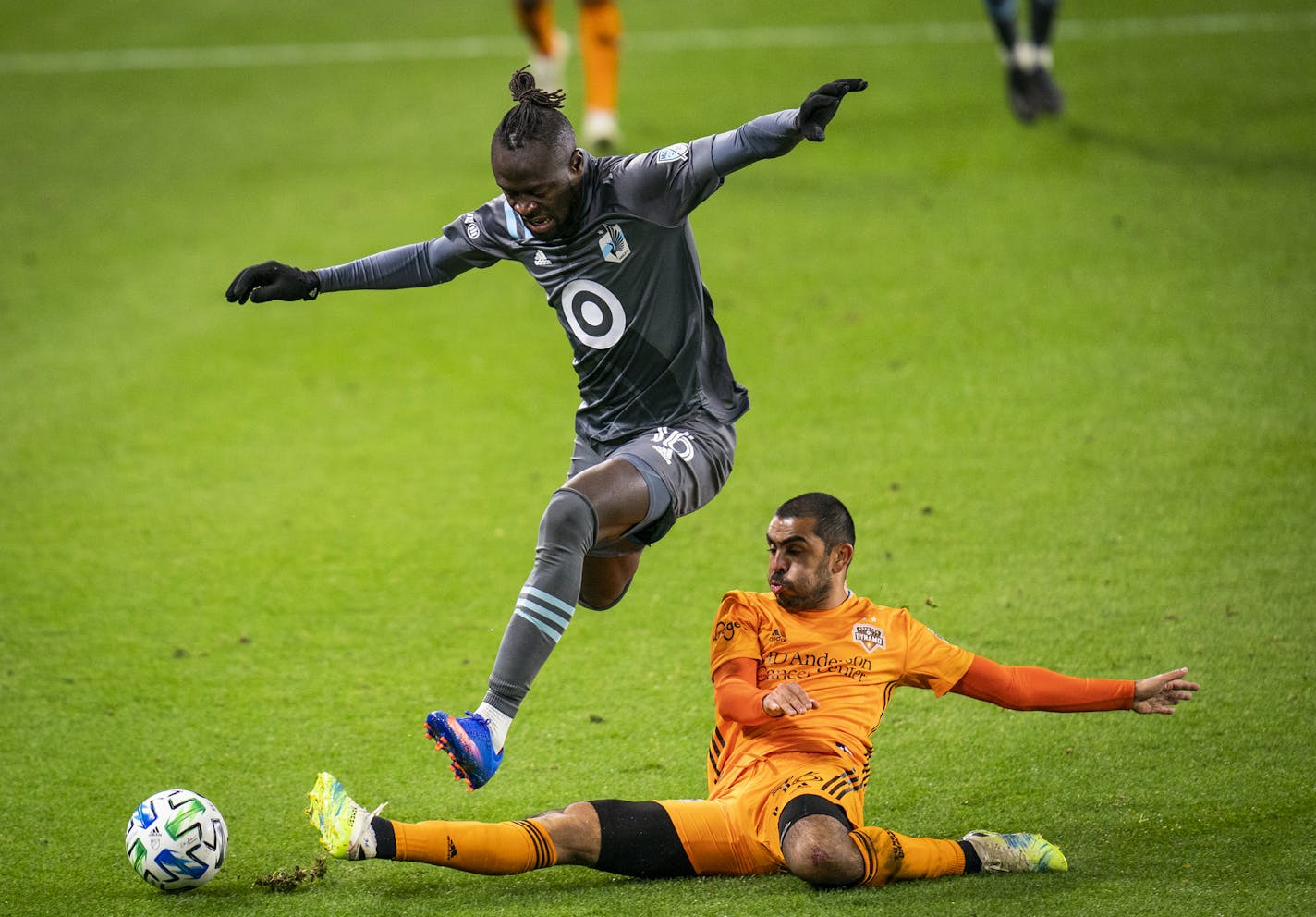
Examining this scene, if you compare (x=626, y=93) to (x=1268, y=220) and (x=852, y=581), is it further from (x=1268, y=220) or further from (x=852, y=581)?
(x=852, y=581)

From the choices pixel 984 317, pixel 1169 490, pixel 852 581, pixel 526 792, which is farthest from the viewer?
pixel 984 317

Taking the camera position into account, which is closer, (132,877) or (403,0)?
(132,877)

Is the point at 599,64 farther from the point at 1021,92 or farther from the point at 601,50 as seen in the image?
the point at 1021,92

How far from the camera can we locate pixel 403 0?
1603 cm

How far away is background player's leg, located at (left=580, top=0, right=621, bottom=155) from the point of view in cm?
1128

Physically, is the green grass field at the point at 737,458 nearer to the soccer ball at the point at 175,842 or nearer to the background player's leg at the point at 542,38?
the soccer ball at the point at 175,842

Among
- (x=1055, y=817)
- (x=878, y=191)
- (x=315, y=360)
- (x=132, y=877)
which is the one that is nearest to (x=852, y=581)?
(x=1055, y=817)

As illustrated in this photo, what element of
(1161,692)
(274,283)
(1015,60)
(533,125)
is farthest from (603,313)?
(1015,60)

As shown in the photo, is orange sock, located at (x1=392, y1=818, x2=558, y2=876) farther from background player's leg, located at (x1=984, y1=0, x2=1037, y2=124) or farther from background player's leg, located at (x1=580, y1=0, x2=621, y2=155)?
background player's leg, located at (x1=984, y1=0, x2=1037, y2=124)

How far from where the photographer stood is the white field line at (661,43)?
13.8 metres

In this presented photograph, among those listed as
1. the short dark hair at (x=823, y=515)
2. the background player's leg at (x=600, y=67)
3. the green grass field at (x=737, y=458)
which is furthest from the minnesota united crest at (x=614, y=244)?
the background player's leg at (x=600, y=67)

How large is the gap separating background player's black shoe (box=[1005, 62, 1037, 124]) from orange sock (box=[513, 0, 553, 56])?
3.79 m

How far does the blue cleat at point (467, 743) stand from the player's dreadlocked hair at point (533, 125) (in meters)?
1.67

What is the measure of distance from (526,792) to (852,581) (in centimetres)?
210
